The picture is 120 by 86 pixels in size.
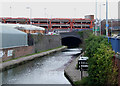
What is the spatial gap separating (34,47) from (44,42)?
1047cm

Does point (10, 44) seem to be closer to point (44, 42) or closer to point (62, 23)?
point (44, 42)

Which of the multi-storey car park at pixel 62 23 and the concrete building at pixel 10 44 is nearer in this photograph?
the concrete building at pixel 10 44

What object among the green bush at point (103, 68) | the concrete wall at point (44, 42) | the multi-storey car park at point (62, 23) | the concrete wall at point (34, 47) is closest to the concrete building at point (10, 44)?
the concrete wall at point (34, 47)

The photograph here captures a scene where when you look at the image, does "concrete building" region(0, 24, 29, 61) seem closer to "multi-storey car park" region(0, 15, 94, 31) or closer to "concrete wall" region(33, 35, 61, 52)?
"concrete wall" region(33, 35, 61, 52)

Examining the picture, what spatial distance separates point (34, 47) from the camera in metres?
51.5

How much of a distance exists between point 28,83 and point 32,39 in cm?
2964

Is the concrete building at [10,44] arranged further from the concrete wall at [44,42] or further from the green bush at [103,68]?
the green bush at [103,68]

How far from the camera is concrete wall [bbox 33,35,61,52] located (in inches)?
2128

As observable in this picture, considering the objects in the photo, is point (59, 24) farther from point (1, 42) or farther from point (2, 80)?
point (2, 80)

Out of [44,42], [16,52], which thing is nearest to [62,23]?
[44,42]

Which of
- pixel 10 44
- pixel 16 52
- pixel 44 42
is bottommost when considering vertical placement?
pixel 16 52

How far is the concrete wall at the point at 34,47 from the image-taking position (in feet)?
119

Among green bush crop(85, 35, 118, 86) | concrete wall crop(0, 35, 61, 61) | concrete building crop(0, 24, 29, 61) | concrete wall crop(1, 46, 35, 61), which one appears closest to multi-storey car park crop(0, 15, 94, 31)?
concrete wall crop(0, 35, 61, 61)

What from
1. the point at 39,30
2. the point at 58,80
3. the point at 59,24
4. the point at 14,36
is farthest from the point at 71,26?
the point at 58,80
